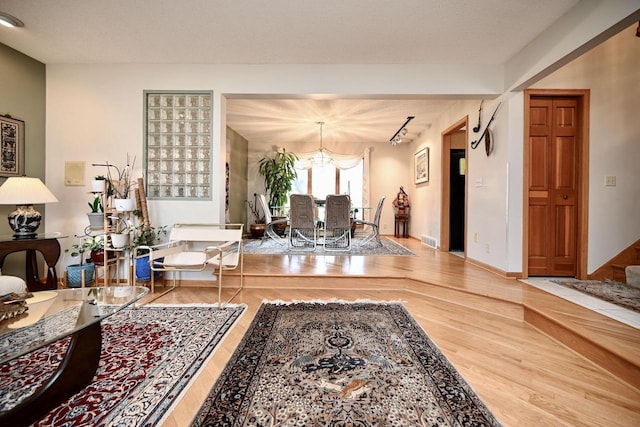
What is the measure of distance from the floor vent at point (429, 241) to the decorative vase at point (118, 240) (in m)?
4.78

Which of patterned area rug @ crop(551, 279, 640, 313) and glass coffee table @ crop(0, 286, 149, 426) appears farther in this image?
patterned area rug @ crop(551, 279, 640, 313)

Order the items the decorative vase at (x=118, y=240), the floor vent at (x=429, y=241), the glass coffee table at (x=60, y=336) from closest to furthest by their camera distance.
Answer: the glass coffee table at (x=60, y=336) → the decorative vase at (x=118, y=240) → the floor vent at (x=429, y=241)

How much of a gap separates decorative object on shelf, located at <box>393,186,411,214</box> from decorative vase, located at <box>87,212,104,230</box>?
595cm

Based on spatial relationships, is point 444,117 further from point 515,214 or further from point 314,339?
point 314,339

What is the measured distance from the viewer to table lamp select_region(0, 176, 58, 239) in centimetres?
267

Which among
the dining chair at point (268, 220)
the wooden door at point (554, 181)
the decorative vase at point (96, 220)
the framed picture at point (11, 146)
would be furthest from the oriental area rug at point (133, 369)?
the wooden door at point (554, 181)

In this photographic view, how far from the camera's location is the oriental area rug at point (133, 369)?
131cm

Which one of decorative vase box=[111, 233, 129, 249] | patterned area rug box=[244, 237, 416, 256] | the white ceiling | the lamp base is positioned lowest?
patterned area rug box=[244, 237, 416, 256]

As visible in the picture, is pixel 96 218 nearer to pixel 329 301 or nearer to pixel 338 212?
pixel 329 301

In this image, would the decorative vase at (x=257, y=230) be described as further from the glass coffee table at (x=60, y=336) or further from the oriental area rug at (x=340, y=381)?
the glass coffee table at (x=60, y=336)

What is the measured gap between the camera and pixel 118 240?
3010mm

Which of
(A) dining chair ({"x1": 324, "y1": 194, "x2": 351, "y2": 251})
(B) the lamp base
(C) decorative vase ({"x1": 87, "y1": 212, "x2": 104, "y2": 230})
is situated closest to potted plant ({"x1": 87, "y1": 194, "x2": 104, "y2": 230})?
(C) decorative vase ({"x1": 87, "y1": 212, "x2": 104, "y2": 230})

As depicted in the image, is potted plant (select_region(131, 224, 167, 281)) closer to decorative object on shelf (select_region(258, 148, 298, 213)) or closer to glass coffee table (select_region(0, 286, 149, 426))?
glass coffee table (select_region(0, 286, 149, 426))

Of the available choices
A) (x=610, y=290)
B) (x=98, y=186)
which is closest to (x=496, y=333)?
(x=610, y=290)
